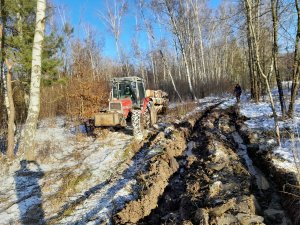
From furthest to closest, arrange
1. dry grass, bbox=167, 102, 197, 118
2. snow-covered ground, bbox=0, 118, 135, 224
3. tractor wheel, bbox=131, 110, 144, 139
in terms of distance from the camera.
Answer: dry grass, bbox=167, 102, 197, 118, tractor wheel, bbox=131, 110, 144, 139, snow-covered ground, bbox=0, 118, 135, 224

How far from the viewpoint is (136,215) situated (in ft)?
18.7

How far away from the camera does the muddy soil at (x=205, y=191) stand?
200 inches

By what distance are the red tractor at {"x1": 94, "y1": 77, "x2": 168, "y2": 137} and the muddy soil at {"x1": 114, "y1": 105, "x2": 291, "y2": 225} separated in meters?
1.96

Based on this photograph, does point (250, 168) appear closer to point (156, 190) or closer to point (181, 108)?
point (156, 190)

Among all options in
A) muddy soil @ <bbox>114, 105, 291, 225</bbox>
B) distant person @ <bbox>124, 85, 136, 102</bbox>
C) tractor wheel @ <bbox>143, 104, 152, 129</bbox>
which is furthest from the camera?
tractor wheel @ <bbox>143, 104, 152, 129</bbox>

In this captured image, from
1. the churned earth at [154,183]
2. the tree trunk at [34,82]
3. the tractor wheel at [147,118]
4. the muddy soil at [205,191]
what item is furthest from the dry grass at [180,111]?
the tree trunk at [34,82]

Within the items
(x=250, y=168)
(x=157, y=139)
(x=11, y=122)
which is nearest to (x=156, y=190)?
(x=250, y=168)

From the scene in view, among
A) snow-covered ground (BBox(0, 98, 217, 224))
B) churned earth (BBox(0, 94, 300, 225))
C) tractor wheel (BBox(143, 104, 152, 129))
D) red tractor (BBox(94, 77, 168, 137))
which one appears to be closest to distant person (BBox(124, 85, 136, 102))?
red tractor (BBox(94, 77, 168, 137))

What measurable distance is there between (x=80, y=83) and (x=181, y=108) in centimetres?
720

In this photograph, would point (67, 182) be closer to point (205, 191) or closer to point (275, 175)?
point (205, 191)

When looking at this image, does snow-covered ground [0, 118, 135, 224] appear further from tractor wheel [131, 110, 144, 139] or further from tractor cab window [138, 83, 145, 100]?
tractor cab window [138, 83, 145, 100]

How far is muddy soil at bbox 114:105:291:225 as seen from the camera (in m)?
5.09

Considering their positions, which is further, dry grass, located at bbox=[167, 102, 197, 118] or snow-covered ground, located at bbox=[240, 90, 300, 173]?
dry grass, located at bbox=[167, 102, 197, 118]

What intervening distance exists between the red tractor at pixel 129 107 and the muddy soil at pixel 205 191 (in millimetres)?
1956
